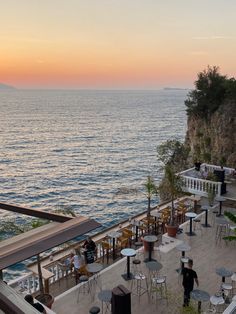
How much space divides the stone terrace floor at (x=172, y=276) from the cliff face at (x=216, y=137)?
1416 centimetres

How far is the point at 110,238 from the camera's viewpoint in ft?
51.1

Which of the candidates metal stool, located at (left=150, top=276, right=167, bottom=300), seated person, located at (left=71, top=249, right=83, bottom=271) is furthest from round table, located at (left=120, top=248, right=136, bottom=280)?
seated person, located at (left=71, top=249, right=83, bottom=271)

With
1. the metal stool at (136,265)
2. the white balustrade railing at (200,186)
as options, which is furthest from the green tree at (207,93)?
the metal stool at (136,265)

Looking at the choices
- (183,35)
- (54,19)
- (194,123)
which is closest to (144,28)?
(183,35)

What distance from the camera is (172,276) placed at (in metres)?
13.1

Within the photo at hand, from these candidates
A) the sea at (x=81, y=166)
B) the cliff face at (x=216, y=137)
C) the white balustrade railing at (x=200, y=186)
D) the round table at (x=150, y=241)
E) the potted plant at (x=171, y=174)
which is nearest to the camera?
the round table at (x=150, y=241)

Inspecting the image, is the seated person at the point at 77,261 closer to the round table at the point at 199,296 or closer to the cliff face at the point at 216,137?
the round table at the point at 199,296

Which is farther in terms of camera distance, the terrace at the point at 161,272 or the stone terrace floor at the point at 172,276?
the terrace at the point at 161,272

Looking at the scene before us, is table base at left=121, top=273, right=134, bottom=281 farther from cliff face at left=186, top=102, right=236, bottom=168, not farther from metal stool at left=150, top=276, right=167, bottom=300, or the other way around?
cliff face at left=186, top=102, right=236, bottom=168

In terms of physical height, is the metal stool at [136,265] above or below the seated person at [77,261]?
below

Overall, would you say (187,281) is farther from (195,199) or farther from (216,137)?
(216,137)

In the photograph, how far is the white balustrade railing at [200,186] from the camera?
69.9 feet

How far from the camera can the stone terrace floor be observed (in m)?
11.2

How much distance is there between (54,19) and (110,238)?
27627mm
